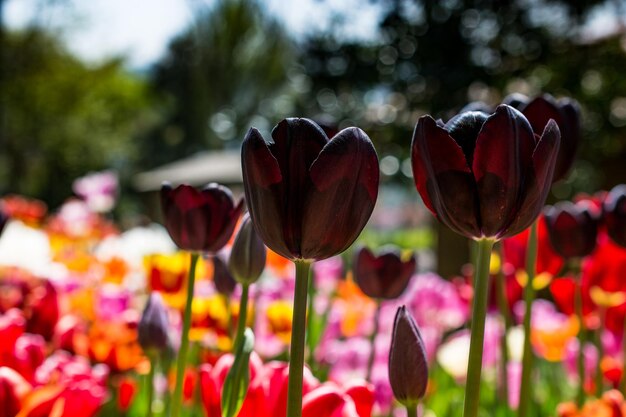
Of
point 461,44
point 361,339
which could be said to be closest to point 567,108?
point 361,339

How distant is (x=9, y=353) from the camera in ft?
1.50

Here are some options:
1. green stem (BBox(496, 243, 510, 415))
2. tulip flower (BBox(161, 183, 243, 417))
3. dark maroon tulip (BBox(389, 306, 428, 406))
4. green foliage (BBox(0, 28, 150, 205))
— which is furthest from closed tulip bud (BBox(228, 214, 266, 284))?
green foliage (BBox(0, 28, 150, 205))

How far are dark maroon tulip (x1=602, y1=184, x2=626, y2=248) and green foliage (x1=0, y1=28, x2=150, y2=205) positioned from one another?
506 inches

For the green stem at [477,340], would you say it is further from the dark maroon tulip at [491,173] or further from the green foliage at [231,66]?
the green foliage at [231,66]

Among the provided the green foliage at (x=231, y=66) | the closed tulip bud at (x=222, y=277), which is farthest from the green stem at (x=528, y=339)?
the green foliage at (x=231, y=66)

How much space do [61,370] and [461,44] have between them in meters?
7.12

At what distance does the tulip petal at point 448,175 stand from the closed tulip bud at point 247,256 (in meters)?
0.17

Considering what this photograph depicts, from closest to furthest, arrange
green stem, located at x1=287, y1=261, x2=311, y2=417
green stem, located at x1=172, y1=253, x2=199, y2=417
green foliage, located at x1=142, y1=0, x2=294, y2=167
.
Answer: green stem, located at x1=287, y1=261, x2=311, y2=417
green stem, located at x1=172, y1=253, x2=199, y2=417
green foliage, located at x1=142, y1=0, x2=294, y2=167

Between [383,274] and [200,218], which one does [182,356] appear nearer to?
[200,218]

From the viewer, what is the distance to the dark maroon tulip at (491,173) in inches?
12.5

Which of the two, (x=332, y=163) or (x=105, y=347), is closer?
(x=332, y=163)

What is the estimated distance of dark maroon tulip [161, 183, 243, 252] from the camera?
1.55 feet

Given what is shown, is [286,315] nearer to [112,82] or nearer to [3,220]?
[3,220]

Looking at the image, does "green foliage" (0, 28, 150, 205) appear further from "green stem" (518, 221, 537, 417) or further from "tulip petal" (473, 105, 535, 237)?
"tulip petal" (473, 105, 535, 237)
